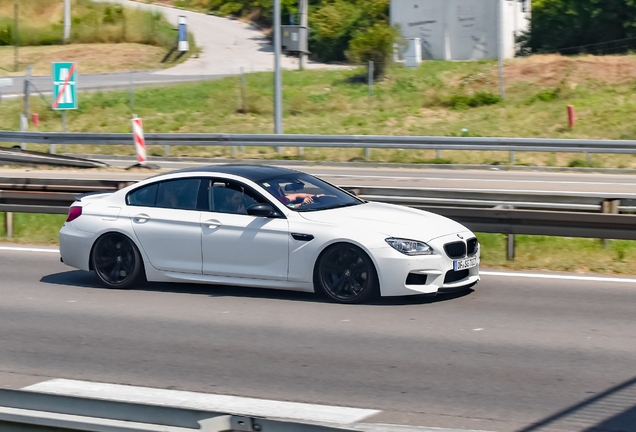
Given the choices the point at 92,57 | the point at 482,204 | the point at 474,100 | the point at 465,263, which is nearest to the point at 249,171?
the point at 465,263

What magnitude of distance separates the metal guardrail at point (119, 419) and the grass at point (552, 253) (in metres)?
7.56

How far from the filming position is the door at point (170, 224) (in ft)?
28.2

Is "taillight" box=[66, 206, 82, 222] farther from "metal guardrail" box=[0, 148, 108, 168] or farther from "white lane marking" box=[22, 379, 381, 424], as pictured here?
"metal guardrail" box=[0, 148, 108, 168]

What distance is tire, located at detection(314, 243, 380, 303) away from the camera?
7.86 meters

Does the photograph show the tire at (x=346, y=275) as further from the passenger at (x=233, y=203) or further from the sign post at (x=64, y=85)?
the sign post at (x=64, y=85)

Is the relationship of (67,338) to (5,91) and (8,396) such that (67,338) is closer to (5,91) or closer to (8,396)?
(8,396)

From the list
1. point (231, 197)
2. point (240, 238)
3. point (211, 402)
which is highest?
point (231, 197)

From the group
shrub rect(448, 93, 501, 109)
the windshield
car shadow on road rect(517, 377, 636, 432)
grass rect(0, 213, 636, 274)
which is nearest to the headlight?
the windshield

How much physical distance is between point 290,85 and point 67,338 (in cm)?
3285

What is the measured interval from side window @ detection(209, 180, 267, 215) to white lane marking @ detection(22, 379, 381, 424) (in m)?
3.12

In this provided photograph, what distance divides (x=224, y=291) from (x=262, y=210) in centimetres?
120

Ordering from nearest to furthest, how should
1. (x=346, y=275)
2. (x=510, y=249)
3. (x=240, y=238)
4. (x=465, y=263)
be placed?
1. (x=346, y=275)
2. (x=465, y=263)
3. (x=240, y=238)
4. (x=510, y=249)

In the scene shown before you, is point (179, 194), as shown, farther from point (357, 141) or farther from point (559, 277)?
point (357, 141)

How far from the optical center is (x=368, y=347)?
6.58m
